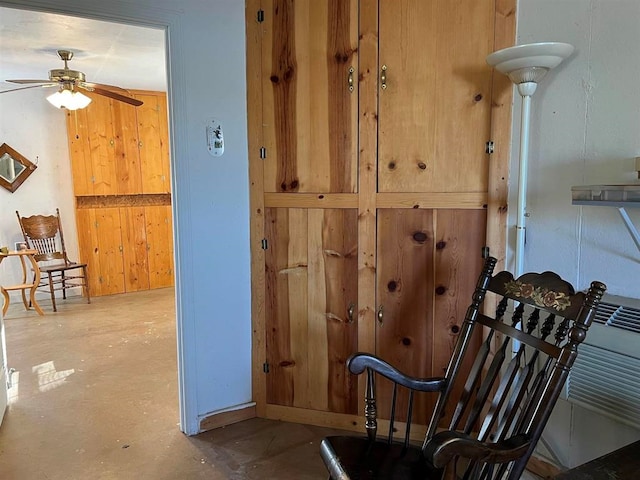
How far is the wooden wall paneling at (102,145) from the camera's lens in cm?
529

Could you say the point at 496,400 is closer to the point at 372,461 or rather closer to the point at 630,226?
the point at 372,461

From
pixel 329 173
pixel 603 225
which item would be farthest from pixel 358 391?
pixel 603 225

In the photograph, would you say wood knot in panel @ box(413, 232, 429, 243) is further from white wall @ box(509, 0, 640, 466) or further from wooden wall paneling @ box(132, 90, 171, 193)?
wooden wall paneling @ box(132, 90, 171, 193)

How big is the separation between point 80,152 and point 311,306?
4113mm

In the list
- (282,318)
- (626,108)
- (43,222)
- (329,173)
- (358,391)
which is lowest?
(358,391)

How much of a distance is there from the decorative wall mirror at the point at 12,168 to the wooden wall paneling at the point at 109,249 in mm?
807

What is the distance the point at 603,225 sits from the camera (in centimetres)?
173

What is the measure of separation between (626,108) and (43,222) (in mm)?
5351

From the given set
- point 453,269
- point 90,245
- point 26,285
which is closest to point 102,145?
point 90,245

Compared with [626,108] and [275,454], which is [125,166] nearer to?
[275,454]

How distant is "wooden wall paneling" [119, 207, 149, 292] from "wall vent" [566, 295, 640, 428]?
16.7ft

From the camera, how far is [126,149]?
218 inches

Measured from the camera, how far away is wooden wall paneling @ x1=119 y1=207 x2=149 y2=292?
18.3 ft

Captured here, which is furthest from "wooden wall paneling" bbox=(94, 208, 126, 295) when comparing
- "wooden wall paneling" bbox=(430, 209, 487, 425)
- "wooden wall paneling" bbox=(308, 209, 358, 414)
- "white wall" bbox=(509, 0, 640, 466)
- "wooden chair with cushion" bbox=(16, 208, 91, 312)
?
"white wall" bbox=(509, 0, 640, 466)
